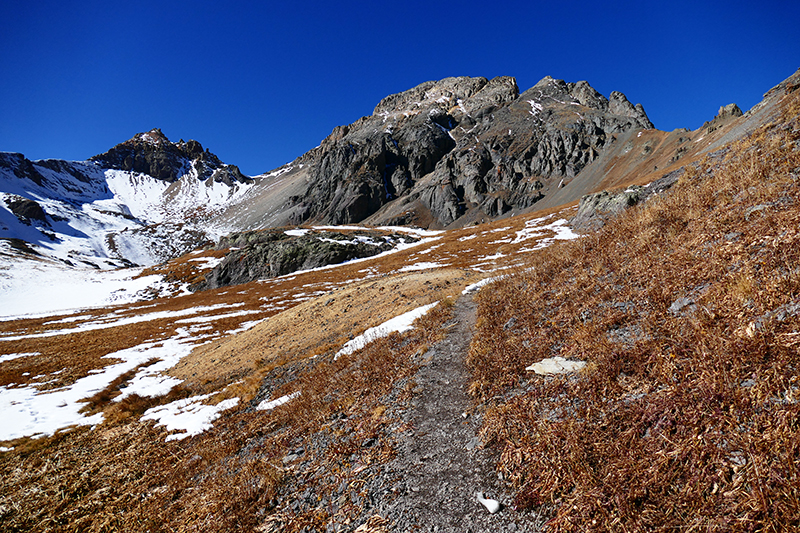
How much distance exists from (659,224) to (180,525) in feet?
45.1

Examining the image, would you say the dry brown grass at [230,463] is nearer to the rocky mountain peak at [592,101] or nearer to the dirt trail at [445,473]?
the dirt trail at [445,473]

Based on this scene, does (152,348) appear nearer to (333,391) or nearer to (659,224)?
(333,391)

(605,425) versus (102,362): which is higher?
(605,425)

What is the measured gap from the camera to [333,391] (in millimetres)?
9312

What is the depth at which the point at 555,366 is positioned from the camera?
20.1 ft

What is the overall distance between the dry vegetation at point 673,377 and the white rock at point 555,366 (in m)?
0.21

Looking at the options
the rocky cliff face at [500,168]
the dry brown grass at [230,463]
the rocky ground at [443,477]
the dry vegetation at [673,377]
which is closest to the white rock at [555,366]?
the dry vegetation at [673,377]

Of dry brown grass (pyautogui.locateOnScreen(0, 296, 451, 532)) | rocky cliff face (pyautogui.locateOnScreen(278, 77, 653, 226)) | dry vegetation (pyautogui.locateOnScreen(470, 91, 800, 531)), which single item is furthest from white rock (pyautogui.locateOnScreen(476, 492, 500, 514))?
rocky cliff face (pyautogui.locateOnScreen(278, 77, 653, 226))

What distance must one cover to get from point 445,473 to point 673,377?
357 centimetres

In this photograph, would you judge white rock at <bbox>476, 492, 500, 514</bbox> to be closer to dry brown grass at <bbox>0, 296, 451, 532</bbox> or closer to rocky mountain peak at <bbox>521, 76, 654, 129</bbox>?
dry brown grass at <bbox>0, 296, 451, 532</bbox>

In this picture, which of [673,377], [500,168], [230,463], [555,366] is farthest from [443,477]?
[500,168]

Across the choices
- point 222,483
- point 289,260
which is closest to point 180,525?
point 222,483

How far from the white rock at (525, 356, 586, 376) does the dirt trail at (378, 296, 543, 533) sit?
1533 millimetres

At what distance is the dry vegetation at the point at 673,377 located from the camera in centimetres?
314
